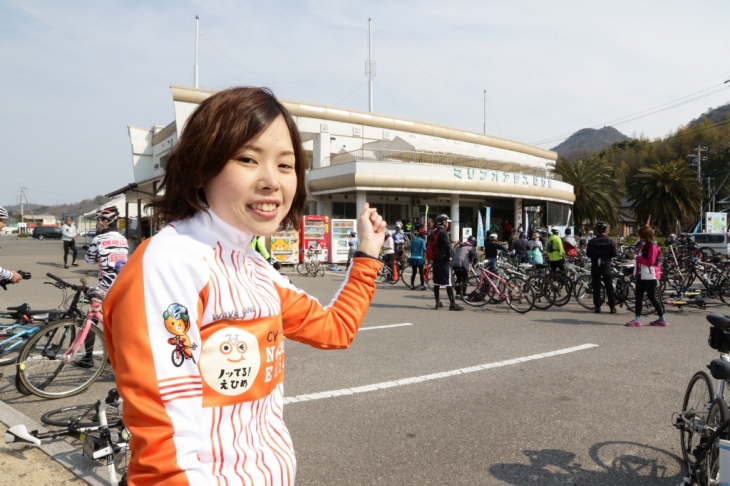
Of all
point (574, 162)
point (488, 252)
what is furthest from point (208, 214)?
point (574, 162)

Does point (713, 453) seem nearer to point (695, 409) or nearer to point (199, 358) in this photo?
point (695, 409)

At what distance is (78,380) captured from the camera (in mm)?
5426

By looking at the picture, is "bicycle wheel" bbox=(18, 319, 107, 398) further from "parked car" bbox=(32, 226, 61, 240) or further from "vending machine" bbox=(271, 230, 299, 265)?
"parked car" bbox=(32, 226, 61, 240)

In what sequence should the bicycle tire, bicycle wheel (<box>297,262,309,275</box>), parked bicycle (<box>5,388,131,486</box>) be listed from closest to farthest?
parked bicycle (<box>5,388,131,486</box>), the bicycle tire, bicycle wheel (<box>297,262,309,275</box>)

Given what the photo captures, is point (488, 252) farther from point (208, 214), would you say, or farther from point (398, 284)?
point (208, 214)

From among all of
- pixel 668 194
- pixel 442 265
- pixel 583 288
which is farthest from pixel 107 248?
pixel 668 194

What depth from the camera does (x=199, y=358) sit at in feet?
3.69

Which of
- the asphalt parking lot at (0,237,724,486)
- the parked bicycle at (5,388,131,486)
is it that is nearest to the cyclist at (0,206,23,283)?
the asphalt parking lot at (0,237,724,486)

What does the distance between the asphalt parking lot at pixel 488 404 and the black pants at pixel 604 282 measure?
1844mm

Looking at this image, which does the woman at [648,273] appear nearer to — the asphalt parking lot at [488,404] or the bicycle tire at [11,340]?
the asphalt parking lot at [488,404]

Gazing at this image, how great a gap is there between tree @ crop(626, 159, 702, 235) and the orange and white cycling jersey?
41.2 m

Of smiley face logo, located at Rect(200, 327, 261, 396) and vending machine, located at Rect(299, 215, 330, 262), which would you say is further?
vending machine, located at Rect(299, 215, 330, 262)

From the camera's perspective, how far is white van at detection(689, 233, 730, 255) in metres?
23.0

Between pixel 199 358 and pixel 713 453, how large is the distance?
3.23 m
